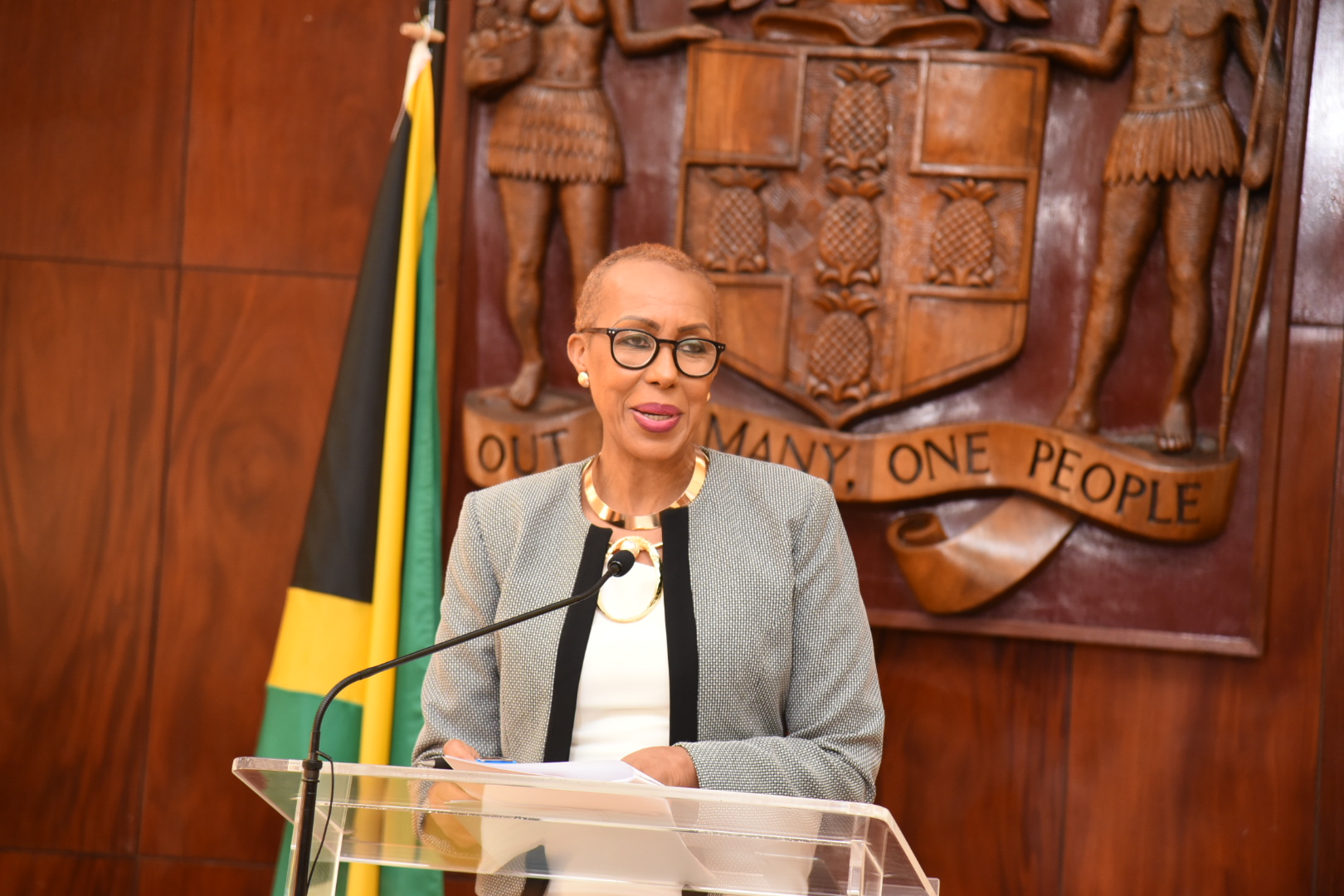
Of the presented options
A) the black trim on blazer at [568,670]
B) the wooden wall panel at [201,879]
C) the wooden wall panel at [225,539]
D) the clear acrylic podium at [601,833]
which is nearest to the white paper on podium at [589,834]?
the clear acrylic podium at [601,833]

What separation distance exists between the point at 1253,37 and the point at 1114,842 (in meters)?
1.66

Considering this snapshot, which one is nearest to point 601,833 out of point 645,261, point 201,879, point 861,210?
point 645,261

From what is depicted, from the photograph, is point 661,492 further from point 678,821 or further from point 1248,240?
point 1248,240

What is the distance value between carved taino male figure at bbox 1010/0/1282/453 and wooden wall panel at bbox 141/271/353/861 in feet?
5.41

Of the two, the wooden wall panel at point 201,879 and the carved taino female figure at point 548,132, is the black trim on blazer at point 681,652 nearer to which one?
the carved taino female figure at point 548,132

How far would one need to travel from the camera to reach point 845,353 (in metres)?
2.65

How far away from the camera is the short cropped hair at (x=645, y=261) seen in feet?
5.35

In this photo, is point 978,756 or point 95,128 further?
point 95,128

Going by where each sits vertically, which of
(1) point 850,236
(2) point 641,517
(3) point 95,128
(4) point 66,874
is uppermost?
(3) point 95,128

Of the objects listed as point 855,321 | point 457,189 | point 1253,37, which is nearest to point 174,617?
point 457,189

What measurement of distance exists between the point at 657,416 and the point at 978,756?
1453 millimetres

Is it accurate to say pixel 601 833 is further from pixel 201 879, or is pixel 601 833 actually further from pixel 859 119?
pixel 201 879

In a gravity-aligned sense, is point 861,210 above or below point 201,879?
above

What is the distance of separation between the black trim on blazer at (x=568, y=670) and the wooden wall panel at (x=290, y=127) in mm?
1525
